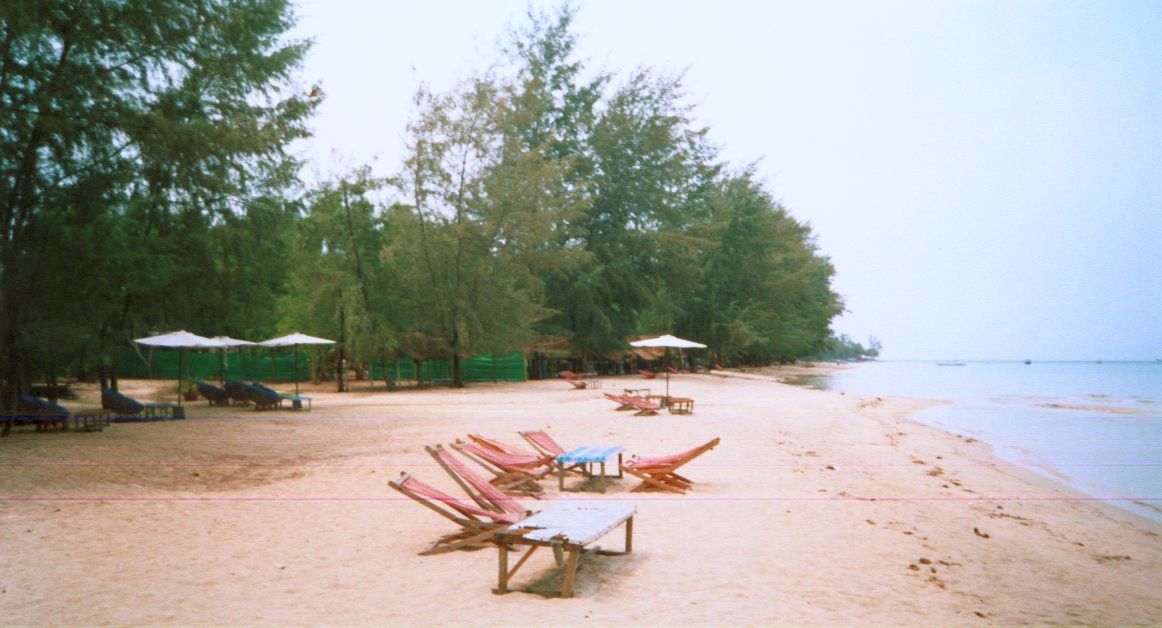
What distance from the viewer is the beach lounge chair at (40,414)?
1410cm

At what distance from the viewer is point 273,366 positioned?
37719 millimetres

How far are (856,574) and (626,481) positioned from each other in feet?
14.6

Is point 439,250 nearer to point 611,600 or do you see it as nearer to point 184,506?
point 184,506

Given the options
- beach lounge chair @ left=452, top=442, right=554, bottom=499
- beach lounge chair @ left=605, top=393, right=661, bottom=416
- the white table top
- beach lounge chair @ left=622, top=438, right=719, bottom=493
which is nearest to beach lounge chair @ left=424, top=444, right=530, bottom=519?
the white table top

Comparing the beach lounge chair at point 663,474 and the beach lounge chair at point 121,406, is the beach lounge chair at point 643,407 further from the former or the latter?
the beach lounge chair at point 121,406

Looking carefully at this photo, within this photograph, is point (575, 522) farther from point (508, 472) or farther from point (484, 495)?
point (508, 472)

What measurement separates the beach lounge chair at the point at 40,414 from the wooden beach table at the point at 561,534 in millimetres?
12439

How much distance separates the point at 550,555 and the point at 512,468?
3.16 meters

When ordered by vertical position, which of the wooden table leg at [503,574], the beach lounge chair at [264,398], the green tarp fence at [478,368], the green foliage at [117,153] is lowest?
the wooden table leg at [503,574]

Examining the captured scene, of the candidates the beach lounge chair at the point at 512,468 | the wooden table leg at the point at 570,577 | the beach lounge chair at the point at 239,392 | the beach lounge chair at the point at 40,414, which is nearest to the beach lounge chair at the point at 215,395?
the beach lounge chair at the point at 239,392

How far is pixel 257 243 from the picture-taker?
18.3 metres

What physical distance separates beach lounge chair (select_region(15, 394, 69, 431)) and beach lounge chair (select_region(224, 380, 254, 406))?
732 cm

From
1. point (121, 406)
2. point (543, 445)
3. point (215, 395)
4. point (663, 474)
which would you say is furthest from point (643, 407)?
point (215, 395)

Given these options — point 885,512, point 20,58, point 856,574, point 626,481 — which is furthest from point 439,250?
point 856,574
